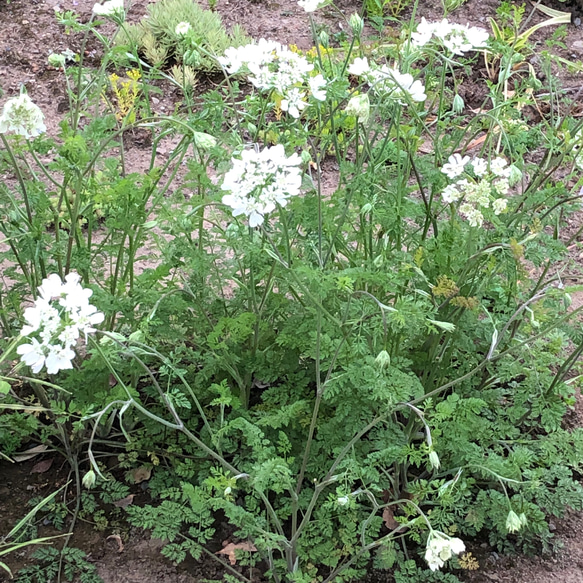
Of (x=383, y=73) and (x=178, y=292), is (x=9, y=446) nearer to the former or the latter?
(x=178, y=292)

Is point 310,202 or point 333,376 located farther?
point 310,202

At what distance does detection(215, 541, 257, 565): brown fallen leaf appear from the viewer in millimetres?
2279

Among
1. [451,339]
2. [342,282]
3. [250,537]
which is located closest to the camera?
[342,282]

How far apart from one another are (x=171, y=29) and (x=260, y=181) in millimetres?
3697

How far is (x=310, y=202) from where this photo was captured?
7.29 feet

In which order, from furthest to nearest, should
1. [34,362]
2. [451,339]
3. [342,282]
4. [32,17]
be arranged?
[32,17]
[451,339]
[342,282]
[34,362]

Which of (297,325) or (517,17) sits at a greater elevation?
(517,17)

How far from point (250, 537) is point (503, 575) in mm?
916

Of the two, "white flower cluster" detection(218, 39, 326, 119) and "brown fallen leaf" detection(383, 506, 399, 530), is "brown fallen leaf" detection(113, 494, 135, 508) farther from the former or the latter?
"white flower cluster" detection(218, 39, 326, 119)

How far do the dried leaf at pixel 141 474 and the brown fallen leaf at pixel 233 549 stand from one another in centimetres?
43

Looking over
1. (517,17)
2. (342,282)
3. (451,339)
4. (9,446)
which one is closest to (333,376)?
(342,282)

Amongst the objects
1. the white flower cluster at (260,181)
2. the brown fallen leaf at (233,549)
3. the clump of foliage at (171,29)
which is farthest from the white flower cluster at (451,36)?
the clump of foliage at (171,29)

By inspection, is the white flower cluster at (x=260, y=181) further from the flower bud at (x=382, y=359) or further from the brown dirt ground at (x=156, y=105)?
the brown dirt ground at (x=156, y=105)

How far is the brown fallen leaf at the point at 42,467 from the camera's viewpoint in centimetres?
254
